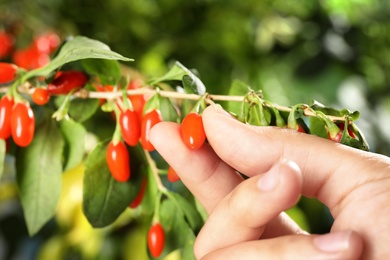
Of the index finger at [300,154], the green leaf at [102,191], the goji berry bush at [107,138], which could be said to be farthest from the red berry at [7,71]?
the index finger at [300,154]

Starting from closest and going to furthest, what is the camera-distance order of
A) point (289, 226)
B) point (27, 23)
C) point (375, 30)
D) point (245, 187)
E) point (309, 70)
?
point (245, 187), point (289, 226), point (27, 23), point (309, 70), point (375, 30)

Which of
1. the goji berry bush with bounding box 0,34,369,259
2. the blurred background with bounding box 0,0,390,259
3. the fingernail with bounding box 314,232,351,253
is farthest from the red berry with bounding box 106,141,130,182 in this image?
the blurred background with bounding box 0,0,390,259

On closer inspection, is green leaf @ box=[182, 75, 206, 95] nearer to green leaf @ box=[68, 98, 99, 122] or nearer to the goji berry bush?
the goji berry bush

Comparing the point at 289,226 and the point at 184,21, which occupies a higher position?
the point at 289,226

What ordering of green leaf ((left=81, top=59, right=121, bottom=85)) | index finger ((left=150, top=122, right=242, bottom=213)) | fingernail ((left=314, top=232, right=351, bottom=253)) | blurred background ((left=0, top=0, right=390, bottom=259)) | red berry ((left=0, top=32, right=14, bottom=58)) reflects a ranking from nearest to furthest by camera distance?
fingernail ((left=314, top=232, right=351, bottom=253)), index finger ((left=150, top=122, right=242, bottom=213)), green leaf ((left=81, top=59, right=121, bottom=85)), red berry ((left=0, top=32, right=14, bottom=58)), blurred background ((left=0, top=0, right=390, bottom=259))

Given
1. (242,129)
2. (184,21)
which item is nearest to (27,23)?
(184,21)

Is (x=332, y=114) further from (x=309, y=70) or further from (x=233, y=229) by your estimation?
(x=309, y=70)
